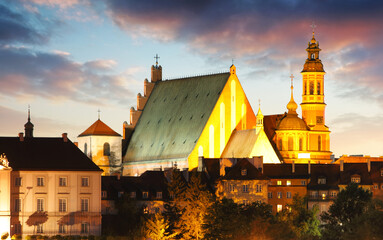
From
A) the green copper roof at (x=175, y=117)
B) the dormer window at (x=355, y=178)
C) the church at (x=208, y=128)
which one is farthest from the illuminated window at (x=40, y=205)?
the green copper roof at (x=175, y=117)

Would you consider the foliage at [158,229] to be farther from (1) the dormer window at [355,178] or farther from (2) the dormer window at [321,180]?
(1) the dormer window at [355,178]

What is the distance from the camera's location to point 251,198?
144 meters

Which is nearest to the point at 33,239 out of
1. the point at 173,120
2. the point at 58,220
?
the point at 58,220

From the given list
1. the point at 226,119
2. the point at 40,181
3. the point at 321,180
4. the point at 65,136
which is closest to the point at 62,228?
the point at 40,181

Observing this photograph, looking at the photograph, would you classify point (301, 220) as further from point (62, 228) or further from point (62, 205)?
point (62, 228)

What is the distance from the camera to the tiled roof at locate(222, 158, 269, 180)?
145125mm

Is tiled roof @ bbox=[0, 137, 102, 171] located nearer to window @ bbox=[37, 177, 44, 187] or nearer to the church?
window @ bbox=[37, 177, 44, 187]

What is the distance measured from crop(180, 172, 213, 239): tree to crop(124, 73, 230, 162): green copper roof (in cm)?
2988

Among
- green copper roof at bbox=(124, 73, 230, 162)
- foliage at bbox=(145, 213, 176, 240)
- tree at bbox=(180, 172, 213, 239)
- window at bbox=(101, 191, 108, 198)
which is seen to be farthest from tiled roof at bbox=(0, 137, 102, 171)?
green copper roof at bbox=(124, 73, 230, 162)

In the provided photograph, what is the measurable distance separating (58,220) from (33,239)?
21.0 feet

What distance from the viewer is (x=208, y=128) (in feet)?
564

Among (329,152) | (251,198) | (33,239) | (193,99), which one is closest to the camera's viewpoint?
(33,239)

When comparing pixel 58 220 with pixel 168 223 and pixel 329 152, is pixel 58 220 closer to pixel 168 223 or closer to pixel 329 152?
pixel 168 223

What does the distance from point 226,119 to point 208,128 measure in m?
3.23
